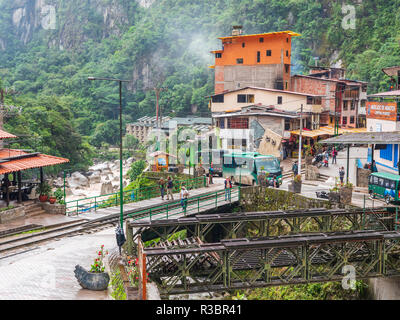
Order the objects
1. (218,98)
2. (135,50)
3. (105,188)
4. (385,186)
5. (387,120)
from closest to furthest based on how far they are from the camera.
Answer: (385,186), (387,120), (105,188), (218,98), (135,50)

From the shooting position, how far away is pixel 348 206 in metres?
22.4

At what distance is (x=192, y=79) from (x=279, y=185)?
78.7 meters

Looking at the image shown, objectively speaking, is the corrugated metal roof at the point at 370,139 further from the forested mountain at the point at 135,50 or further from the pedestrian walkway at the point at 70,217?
the forested mountain at the point at 135,50

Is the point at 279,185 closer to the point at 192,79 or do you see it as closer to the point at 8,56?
the point at 192,79

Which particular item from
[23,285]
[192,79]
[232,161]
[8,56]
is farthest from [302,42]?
[8,56]

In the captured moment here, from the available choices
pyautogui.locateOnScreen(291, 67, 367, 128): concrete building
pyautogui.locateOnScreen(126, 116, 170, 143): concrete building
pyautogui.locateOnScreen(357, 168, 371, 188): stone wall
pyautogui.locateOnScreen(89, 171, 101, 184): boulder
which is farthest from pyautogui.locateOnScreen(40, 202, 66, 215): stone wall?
pyautogui.locateOnScreen(126, 116, 170, 143): concrete building

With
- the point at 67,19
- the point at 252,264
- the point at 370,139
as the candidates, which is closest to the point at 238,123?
the point at 370,139

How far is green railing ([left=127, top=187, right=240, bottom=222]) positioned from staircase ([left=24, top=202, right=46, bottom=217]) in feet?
16.9

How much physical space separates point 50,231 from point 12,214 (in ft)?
8.22

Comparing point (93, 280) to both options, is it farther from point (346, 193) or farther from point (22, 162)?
point (346, 193)

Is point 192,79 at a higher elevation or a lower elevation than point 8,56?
lower

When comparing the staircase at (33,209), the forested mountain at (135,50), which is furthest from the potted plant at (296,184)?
the forested mountain at (135,50)

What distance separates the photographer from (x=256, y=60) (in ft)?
200

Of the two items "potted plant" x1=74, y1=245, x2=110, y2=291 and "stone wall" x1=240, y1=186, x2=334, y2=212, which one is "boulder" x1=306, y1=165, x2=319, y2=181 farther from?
"potted plant" x1=74, y1=245, x2=110, y2=291
